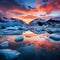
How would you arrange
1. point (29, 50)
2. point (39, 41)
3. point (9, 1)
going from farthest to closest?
point (9, 1) < point (39, 41) < point (29, 50)

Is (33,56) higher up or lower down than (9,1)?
lower down

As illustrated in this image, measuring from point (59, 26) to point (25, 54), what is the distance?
2.00m

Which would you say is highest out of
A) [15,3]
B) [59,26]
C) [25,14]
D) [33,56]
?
[15,3]

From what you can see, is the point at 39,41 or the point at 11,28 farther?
the point at 11,28

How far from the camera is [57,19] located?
414 centimetres

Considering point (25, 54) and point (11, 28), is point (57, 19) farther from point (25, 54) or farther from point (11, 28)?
point (25, 54)

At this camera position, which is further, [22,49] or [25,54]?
[22,49]

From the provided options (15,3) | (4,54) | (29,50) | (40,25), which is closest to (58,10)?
(40,25)

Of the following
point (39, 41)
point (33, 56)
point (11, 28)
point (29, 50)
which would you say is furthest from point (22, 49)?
point (11, 28)

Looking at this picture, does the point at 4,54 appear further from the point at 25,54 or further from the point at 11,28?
the point at 11,28

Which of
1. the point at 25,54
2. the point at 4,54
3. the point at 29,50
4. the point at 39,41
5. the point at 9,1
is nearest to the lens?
the point at 4,54

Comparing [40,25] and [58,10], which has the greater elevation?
[58,10]

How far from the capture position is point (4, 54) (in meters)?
2.19

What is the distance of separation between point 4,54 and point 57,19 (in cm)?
228
